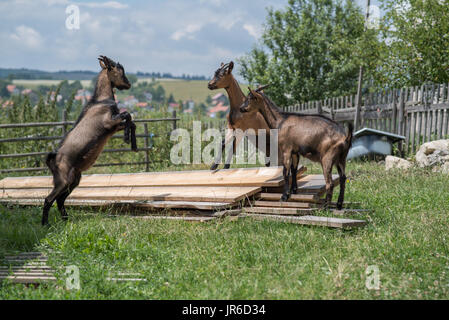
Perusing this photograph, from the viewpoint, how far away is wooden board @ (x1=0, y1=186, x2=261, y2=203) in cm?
568

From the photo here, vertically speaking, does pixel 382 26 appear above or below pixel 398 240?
above

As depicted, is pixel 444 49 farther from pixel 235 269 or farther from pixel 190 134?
pixel 235 269

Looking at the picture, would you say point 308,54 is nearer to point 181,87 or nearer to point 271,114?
point 271,114

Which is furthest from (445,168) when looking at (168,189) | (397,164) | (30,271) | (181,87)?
(181,87)

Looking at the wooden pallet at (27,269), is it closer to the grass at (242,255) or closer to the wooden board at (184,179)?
the grass at (242,255)

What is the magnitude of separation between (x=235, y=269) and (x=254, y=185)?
86.1 inches

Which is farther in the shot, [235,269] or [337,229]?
[337,229]

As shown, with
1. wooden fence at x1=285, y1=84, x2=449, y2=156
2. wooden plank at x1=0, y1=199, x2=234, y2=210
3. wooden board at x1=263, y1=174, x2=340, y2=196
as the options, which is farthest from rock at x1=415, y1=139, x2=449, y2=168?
wooden plank at x1=0, y1=199, x2=234, y2=210

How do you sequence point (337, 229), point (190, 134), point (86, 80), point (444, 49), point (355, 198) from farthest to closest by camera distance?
1. point (86, 80)
2. point (190, 134)
3. point (444, 49)
4. point (355, 198)
5. point (337, 229)

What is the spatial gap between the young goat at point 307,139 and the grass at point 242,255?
73 centimetres
